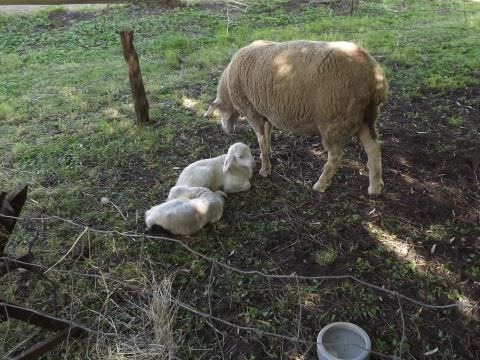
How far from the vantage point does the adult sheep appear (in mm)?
3301

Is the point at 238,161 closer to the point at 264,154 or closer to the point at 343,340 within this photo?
the point at 264,154

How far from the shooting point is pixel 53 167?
4730 mm

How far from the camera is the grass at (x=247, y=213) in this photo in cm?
282

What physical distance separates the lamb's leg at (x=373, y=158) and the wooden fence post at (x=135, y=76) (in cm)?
289

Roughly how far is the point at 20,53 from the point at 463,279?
935 cm

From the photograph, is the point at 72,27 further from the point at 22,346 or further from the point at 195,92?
the point at 22,346

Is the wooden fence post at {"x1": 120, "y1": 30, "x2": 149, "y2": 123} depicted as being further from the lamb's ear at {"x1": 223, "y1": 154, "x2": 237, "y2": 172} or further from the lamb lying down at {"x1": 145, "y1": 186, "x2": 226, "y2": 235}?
the lamb lying down at {"x1": 145, "y1": 186, "x2": 226, "y2": 235}

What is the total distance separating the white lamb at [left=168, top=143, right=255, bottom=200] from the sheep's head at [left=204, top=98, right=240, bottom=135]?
709 mm

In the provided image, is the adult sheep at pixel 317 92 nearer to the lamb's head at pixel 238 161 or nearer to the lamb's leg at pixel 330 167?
the lamb's leg at pixel 330 167

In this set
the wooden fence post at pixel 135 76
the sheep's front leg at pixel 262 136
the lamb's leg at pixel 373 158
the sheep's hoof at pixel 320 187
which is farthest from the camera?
the wooden fence post at pixel 135 76

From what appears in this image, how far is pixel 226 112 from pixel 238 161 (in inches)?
34.3

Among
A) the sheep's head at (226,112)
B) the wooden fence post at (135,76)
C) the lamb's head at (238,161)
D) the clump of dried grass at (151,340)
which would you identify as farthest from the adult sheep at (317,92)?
the clump of dried grass at (151,340)

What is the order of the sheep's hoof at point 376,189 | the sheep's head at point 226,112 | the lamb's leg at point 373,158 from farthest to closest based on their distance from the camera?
the sheep's head at point 226,112, the sheep's hoof at point 376,189, the lamb's leg at point 373,158

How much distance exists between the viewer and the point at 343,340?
2.54m
